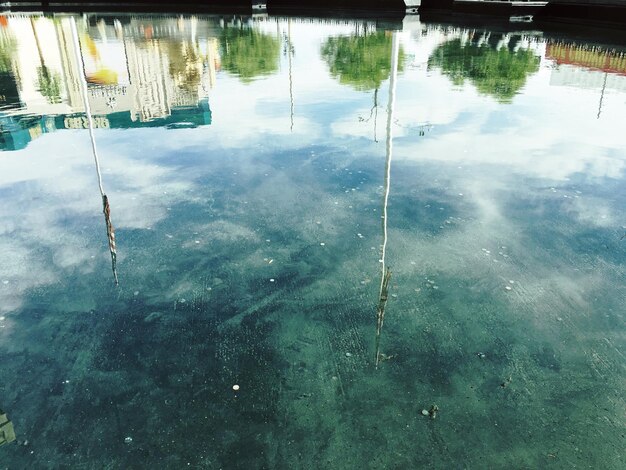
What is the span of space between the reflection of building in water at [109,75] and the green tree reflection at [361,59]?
553 centimetres

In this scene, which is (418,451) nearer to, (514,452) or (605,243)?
(514,452)

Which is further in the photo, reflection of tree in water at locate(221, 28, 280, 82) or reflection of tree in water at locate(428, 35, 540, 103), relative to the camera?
reflection of tree in water at locate(221, 28, 280, 82)

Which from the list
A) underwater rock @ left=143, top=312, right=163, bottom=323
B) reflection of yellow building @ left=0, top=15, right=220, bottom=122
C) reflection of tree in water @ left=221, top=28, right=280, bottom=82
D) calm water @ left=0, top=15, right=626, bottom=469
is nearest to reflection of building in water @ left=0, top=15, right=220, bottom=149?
reflection of yellow building @ left=0, top=15, right=220, bottom=122

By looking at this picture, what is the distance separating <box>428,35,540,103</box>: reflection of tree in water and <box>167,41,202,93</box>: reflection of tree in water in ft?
33.5

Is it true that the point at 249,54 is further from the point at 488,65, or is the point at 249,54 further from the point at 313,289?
the point at 313,289

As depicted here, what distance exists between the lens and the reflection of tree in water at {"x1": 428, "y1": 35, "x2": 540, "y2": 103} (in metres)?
16.8

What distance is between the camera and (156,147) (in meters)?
10.8

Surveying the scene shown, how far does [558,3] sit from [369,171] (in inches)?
1590

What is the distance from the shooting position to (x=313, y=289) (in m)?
5.90

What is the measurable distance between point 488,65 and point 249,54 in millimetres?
12160

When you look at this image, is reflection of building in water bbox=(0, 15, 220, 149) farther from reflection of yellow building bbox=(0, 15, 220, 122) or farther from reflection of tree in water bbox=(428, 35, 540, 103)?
reflection of tree in water bbox=(428, 35, 540, 103)

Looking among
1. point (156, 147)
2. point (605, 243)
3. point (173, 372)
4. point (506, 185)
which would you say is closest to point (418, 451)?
point (173, 372)

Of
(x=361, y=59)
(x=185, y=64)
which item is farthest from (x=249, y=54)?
(x=361, y=59)

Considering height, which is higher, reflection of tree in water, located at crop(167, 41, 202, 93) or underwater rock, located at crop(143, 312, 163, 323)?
reflection of tree in water, located at crop(167, 41, 202, 93)
